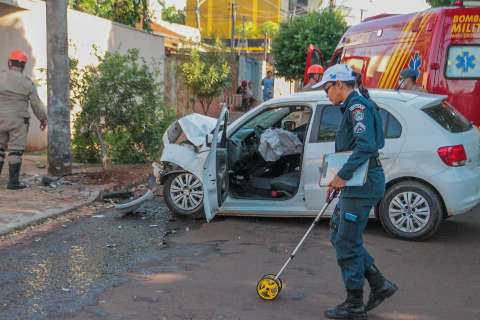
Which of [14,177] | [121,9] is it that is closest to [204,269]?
[14,177]

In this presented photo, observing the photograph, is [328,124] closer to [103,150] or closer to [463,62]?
[463,62]

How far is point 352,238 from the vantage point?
172 inches

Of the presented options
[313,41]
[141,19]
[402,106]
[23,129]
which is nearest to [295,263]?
[402,106]

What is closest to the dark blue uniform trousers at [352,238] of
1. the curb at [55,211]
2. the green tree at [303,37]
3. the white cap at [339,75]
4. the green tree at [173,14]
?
the white cap at [339,75]

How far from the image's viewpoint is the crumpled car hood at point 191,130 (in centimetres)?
746

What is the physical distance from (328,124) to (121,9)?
14.9m

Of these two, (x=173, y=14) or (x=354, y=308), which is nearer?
(x=354, y=308)

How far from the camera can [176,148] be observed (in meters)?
7.62

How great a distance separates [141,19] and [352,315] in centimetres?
1825

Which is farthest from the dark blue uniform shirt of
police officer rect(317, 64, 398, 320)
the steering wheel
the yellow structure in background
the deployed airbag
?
the yellow structure in background

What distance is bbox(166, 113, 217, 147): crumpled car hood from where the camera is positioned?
7465 mm

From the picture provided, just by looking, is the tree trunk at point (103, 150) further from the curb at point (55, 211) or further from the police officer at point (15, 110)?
the police officer at point (15, 110)

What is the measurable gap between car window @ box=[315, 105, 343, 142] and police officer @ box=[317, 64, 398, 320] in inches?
99.8

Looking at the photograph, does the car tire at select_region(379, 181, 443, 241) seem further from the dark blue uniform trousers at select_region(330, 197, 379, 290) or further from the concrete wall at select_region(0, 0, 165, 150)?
the concrete wall at select_region(0, 0, 165, 150)
